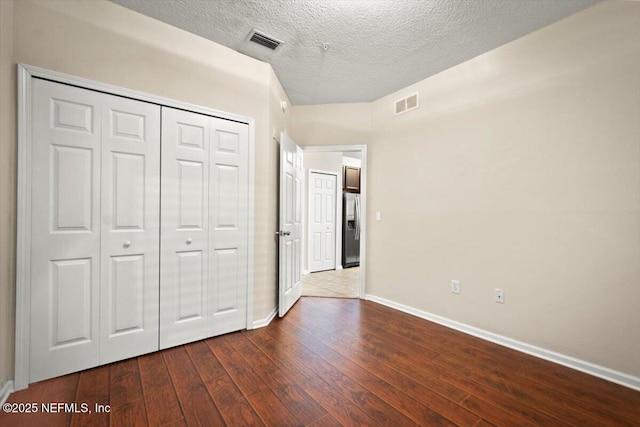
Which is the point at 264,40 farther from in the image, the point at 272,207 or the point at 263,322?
the point at 263,322

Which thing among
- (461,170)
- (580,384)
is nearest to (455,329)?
(580,384)

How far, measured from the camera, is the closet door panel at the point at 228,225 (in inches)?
95.9

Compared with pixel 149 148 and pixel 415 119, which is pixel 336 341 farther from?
pixel 415 119

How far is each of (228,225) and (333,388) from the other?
1.56 meters

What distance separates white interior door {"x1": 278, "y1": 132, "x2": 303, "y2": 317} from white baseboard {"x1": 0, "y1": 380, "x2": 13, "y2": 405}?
1884 mm

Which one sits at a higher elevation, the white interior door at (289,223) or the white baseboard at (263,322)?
the white interior door at (289,223)

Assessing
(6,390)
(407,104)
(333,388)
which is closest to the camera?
(6,390)

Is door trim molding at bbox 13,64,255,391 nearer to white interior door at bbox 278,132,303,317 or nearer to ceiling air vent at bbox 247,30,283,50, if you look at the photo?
ceiling air vent at bbox 247,30,283,50

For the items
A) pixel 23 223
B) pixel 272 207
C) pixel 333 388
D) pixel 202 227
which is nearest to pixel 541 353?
pixel 333 388

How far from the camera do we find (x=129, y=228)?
205cm

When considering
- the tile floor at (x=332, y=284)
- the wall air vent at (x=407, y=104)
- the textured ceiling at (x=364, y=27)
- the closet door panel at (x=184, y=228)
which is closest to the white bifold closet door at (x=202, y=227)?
the closet door panel at (x=184, y=228)

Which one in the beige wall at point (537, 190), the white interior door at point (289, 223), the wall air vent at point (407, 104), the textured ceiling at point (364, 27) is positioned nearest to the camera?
the beige wall at point (537, 190)

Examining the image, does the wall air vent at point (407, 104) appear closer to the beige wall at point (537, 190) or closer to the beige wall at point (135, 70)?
the beige wall at point (537, 190)

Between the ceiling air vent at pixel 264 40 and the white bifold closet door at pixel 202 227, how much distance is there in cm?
72
